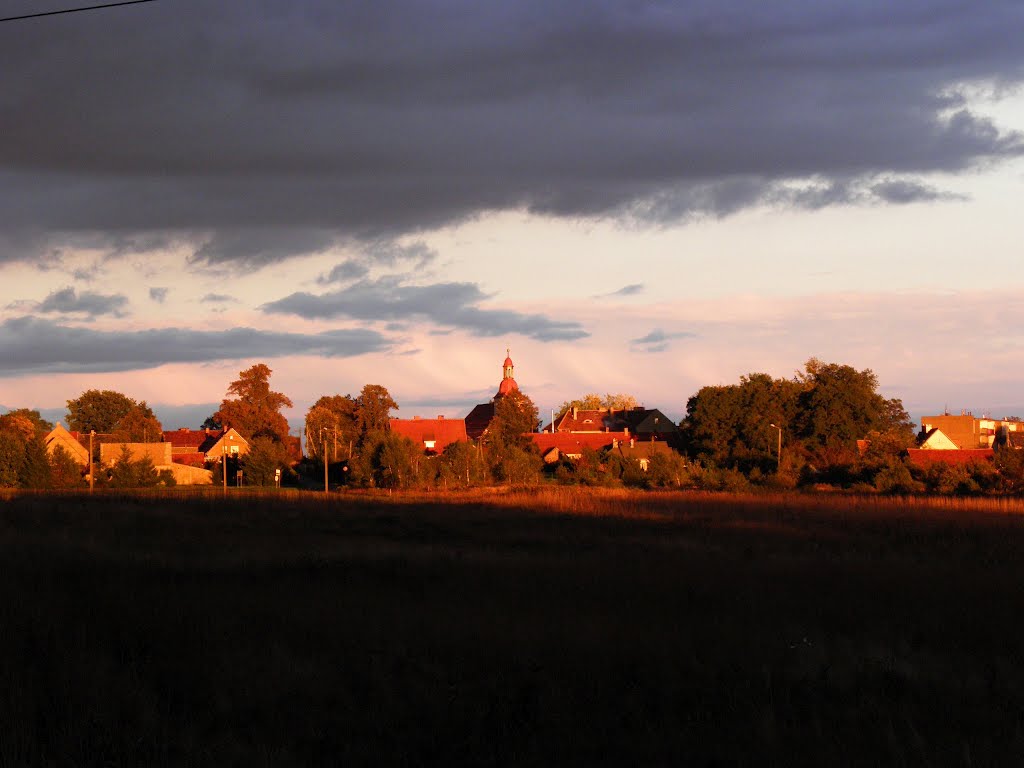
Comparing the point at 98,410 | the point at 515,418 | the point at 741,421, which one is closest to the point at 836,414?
the point at 741,421

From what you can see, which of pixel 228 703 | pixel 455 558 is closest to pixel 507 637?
pixel 228 703

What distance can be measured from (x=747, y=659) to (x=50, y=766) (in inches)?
248

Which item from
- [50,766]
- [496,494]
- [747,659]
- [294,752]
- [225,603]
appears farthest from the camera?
[496,494]

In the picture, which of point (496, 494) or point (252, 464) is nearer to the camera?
point (496, 494)

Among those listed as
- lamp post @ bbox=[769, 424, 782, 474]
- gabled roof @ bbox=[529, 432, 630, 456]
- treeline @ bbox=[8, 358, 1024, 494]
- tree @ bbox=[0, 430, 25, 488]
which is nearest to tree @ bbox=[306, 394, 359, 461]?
treeline @ bbox=[8, 358, 1024, 494]

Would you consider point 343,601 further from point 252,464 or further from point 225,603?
point 252,464

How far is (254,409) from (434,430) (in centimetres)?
2012

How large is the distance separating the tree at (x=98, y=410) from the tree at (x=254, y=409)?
44.9m

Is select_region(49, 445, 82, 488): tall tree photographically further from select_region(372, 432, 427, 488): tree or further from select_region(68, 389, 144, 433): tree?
select_region(68, 389, 144, 433): tree

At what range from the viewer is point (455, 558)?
20.6 meters

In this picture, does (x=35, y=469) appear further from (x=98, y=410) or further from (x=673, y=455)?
(x=98, y=410)

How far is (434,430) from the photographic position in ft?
389

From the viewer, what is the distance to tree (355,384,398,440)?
11019 centimetres

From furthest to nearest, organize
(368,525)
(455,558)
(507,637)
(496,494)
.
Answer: (496,494) → (368,525) → (455,558) → (507,637)
